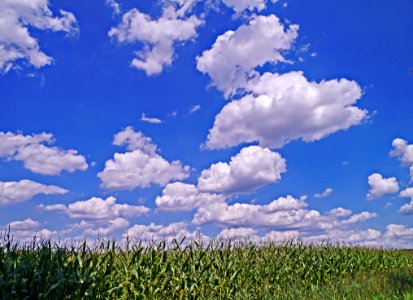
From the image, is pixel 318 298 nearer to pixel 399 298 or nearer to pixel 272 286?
pixel 399 298

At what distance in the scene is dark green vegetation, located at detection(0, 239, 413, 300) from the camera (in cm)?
1073

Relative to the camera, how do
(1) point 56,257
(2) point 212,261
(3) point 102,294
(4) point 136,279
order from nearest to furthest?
(1) point 56,257
(3) point 102,294
(4) point 136,279
(2) point 212,261

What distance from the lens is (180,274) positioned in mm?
15578

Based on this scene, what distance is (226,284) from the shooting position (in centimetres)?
1756

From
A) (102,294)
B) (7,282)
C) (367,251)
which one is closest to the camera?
(7,282)

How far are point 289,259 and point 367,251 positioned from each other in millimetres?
12392

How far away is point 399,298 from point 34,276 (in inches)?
351

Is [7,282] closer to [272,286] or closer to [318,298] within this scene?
[318,298]

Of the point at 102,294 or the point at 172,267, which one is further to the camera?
the point at 172,267

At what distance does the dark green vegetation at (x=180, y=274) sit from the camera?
10.7 metres

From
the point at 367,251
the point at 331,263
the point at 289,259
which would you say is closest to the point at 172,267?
the point at 289,259

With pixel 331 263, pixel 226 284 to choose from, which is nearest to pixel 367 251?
pixel 331 263

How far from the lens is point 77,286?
37.8ft

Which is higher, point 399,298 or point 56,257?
point 56,257
